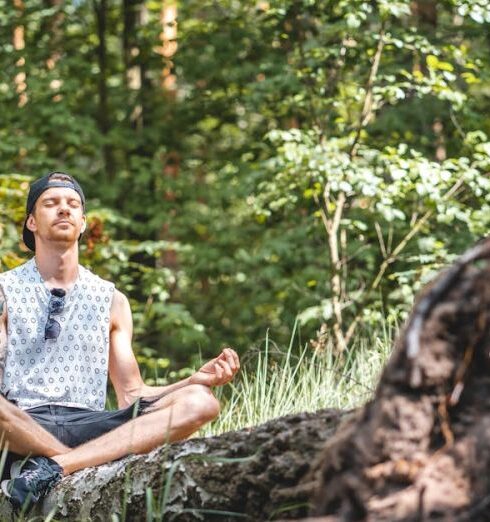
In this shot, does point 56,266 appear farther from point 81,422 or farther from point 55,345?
point 81,422

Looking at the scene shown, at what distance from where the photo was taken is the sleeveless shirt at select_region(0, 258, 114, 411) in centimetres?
397

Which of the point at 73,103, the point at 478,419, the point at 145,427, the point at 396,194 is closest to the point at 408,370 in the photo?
the point at 478,419

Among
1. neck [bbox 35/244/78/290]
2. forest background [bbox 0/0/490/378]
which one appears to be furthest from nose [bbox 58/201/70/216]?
forest background [bbox 0/0/490/378]

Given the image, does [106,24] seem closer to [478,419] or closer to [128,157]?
[128,157]

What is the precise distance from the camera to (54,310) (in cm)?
412

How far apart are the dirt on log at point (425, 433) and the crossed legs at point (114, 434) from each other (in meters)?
1.69

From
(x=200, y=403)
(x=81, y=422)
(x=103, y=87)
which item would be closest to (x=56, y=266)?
(x=81, y=422)

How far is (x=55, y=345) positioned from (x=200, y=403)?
2.94 ft

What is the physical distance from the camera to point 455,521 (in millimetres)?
1640

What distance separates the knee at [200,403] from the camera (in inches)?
136

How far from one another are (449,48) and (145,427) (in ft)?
12.1

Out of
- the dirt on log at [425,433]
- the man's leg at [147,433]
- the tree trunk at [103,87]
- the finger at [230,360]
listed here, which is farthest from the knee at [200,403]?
the tree trunk at [103,87]

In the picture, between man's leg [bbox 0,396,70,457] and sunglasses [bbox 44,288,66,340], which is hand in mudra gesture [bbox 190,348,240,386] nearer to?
man's leg [bbox 0,396,70,457]

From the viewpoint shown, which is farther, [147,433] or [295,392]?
[295,392]
